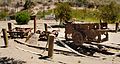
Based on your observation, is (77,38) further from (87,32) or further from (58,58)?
(58,58)

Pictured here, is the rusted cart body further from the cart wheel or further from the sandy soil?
the cart wheel

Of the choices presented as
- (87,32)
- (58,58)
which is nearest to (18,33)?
(87,32)

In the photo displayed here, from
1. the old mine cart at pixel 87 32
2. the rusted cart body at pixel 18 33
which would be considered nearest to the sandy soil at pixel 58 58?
the old mine cart at pixel 87 32

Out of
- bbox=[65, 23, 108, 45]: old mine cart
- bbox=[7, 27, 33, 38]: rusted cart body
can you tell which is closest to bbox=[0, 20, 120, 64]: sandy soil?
bbox=[65, 23, 108, 45]: old mine cart

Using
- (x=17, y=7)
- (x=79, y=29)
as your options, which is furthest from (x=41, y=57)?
(x=17, y=7)

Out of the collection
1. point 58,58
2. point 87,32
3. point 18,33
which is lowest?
point 58,58

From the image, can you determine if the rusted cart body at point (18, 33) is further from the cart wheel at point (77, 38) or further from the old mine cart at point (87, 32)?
the cart wheel at point (77, 38)

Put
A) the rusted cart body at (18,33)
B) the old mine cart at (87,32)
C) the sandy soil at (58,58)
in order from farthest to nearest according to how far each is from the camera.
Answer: the rusted cart body at (18,33) < the old mine cart at (87,32) < the sandy soil at (58,58)

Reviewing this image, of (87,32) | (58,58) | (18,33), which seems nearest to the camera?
(58,58)

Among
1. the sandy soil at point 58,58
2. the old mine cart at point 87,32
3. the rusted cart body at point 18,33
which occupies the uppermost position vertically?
the old mine cart at point 87,32

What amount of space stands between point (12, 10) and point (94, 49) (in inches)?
1243

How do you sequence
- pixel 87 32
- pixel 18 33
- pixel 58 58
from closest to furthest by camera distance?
1. pixel 58 58
2. pixel 87 32
3. pixel 18 33

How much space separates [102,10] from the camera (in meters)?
26.4

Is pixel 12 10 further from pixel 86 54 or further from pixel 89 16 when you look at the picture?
pixel 86 54
